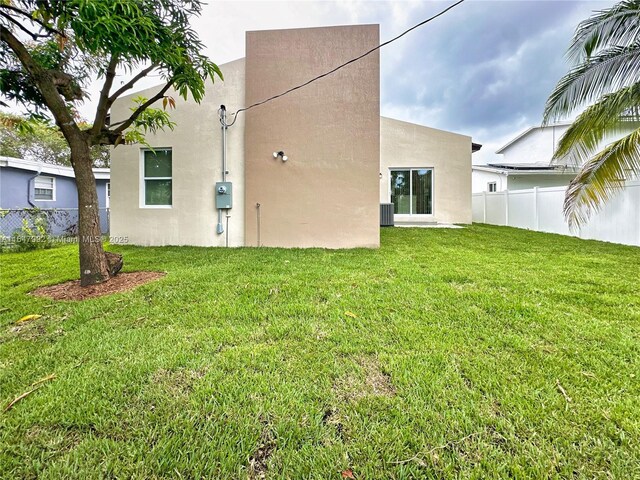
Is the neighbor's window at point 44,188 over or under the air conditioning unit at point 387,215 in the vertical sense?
over

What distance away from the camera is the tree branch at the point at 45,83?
12.9 ft

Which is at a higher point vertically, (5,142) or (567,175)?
(5,142)

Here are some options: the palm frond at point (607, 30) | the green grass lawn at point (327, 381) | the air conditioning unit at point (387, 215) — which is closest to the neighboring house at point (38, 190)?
the green grass lawn at point (327, 381)

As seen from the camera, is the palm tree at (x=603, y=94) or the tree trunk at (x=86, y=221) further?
the palm tree at (x=603, y=94)

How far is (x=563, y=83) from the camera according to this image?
20.2 feet

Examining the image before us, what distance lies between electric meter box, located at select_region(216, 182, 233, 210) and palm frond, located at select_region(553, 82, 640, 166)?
7745 millimetres

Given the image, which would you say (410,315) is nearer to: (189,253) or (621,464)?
(621,464)

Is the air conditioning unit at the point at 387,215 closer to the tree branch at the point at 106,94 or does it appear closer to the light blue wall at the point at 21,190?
the tree branch at the point at 106,94

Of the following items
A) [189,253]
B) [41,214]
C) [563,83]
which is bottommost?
[189,253]

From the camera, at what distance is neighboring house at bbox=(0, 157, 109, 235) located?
1158 centimetres

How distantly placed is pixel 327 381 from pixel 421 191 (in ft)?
39.3

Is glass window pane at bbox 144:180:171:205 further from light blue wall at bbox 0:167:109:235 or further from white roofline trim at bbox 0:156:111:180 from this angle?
light blue wall at bbox 0:167:109:235

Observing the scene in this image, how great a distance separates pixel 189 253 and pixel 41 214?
775cm

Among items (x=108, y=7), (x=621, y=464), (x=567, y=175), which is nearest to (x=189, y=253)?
(x=108, y=7)
